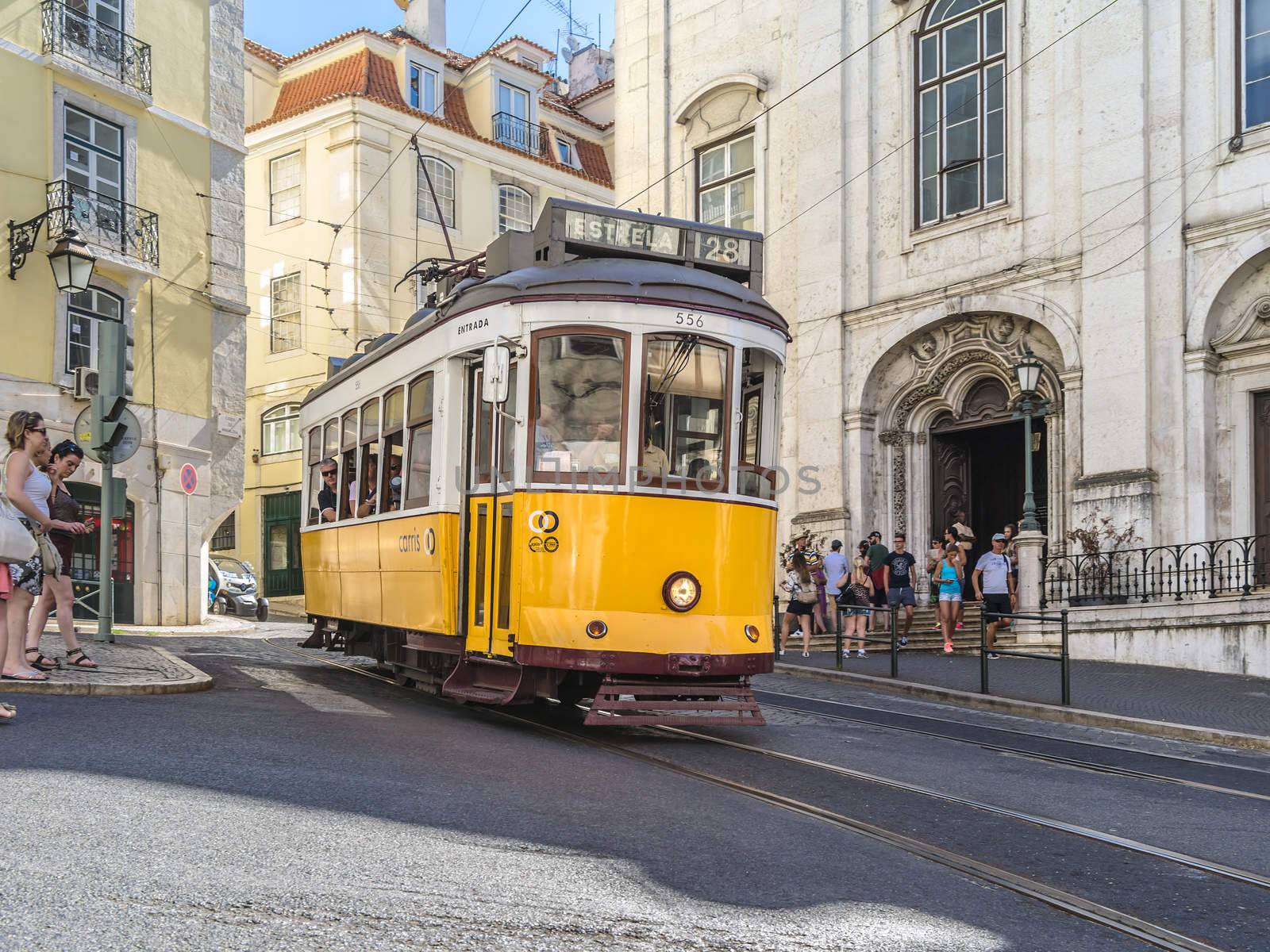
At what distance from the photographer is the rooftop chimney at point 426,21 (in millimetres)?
43250

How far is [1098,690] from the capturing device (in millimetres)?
14914

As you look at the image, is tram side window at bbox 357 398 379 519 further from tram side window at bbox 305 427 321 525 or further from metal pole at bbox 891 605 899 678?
metal pole at bbox 891 605 899 678

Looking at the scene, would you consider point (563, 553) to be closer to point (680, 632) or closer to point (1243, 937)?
point (680, 632)

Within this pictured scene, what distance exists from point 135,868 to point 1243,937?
3709 millimetres

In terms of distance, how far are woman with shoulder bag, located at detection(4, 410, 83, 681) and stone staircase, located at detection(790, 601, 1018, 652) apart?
1296cm

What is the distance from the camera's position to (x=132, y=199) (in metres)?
24.7

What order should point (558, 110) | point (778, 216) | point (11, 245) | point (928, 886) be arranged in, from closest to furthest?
point (928, 886) < point (11, 245) < point (778, 216) < point (558, 110)

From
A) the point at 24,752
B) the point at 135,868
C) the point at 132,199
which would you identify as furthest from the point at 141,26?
the point at 135,868

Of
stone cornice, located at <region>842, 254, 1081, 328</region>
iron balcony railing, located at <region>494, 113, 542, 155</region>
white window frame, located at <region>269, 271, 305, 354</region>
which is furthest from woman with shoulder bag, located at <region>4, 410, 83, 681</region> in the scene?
iron balcony railing, located at <region>494, 113, 542, 155</region>

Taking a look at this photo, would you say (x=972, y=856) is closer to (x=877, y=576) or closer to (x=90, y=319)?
(x=877, y=576)

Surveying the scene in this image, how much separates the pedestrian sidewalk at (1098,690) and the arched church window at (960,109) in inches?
327

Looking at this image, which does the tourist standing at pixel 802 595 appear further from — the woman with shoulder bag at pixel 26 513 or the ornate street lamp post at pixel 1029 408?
the woman with shoulder bag at pixel 26 513

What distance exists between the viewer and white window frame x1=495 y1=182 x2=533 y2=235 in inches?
1663

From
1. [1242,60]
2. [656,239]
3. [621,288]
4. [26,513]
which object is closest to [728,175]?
[1242,60]
